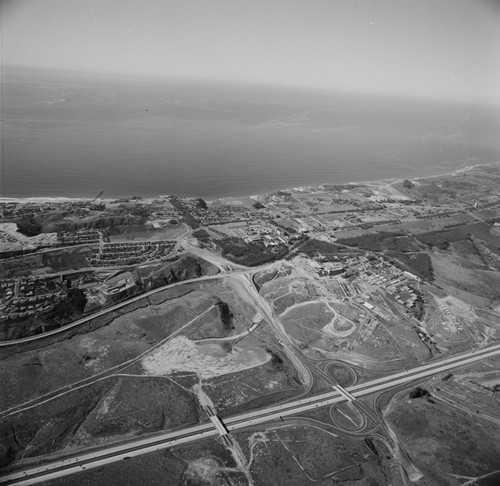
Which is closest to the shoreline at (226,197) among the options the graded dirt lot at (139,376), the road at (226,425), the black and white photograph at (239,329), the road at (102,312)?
the black and white photograph at (239,329)

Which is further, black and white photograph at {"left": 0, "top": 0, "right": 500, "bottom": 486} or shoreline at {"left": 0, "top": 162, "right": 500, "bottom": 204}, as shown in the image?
shoreline at {"left": 0, "top": 162, "right": 500, "bottom": 204}

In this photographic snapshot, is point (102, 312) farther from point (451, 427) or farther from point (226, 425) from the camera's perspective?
point (451, 427)

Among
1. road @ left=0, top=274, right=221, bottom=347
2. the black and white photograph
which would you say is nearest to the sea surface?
the black and white photograph

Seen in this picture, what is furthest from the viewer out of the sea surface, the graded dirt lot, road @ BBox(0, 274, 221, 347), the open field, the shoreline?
the sea surface

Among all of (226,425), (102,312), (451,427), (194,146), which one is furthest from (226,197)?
(451,427)

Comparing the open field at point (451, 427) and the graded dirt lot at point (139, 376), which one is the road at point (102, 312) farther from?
the open field at point (451, 427)

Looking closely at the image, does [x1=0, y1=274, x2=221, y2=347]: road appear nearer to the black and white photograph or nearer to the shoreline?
the black and white photograph

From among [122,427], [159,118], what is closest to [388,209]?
[122,427]

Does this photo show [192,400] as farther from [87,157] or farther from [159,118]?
[159,118]
